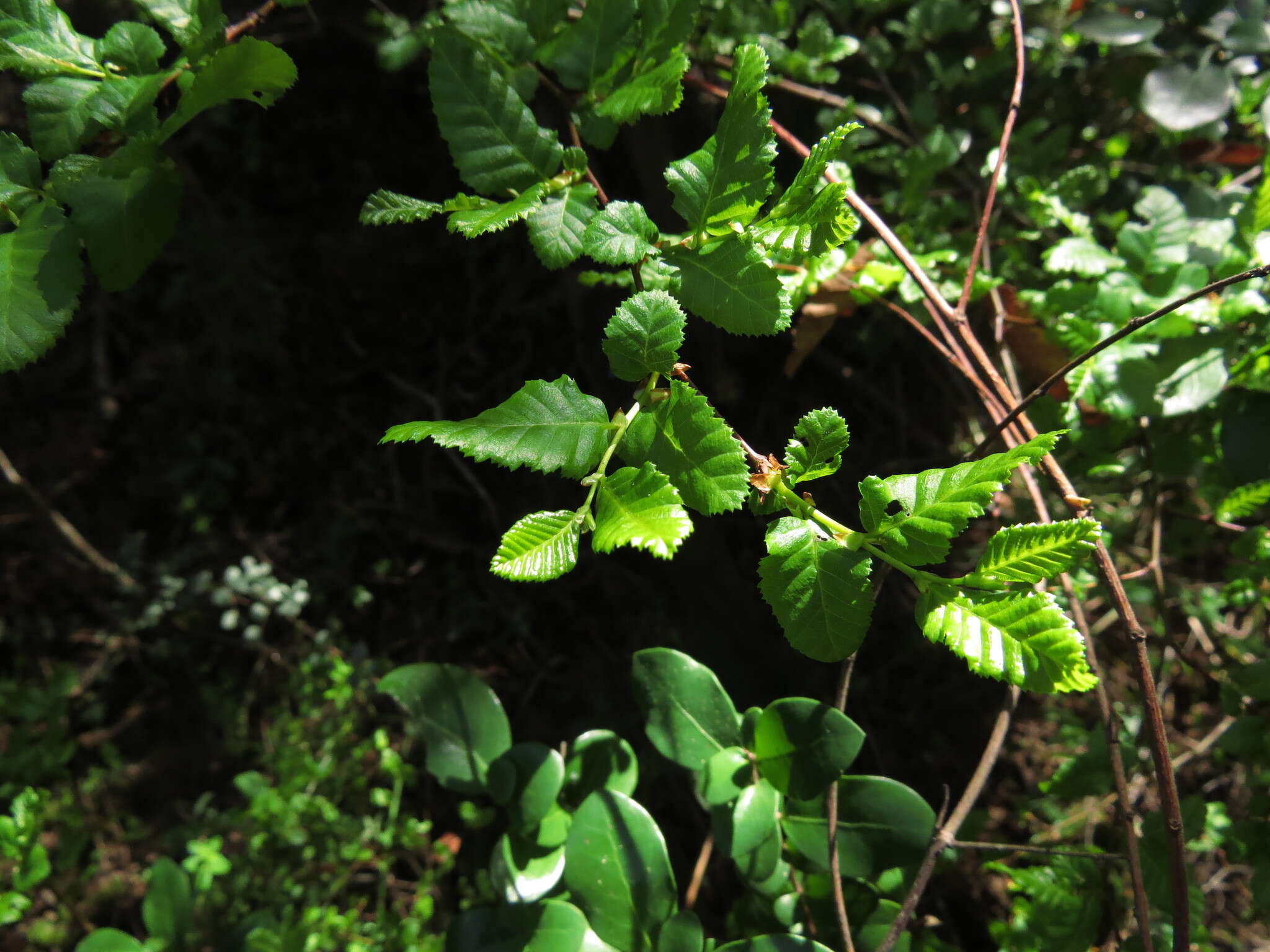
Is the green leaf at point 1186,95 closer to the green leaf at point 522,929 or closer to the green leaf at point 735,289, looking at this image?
the green leaf at point 735,289

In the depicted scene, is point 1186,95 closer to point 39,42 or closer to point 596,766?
point 596,766

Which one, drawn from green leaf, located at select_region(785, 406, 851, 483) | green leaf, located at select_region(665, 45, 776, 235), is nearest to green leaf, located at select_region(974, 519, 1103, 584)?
green leaf, located at select_region(785, 406, 851, 483)

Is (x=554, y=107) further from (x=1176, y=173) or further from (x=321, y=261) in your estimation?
(x=1176, y=173)

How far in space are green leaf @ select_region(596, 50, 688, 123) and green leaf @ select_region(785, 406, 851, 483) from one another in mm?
354

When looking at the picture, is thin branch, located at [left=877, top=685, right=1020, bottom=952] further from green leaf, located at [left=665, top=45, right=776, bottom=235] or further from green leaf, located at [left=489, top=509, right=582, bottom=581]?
green leaf, located at [left=665, top=45, right=776, bottom=235]

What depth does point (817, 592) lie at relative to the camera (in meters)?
0.68

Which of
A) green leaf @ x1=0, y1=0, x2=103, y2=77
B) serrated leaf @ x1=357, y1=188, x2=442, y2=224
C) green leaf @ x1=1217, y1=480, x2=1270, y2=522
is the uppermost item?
green leaf @ x1=0, y1=0, x2=103, y2=77

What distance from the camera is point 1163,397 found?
118 cm

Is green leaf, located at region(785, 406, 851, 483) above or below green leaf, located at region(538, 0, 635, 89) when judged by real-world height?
below

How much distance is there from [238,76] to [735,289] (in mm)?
525

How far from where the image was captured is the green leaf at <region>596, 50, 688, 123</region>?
0.80m

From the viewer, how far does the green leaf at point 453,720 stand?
4.08ft

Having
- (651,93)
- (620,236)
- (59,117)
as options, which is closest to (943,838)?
(620,236)

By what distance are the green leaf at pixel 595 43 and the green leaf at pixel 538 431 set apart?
0.39 metres
